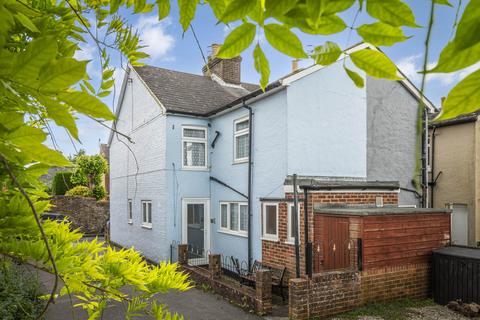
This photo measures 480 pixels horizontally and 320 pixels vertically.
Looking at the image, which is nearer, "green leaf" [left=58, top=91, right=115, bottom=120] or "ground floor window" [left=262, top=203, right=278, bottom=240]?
"green leaf" [left=58, top=91, right=115, bottom=120]

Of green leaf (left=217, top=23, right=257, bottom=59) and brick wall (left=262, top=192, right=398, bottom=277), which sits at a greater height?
green leaf (left=217, top=23, right=257, bottom=59)

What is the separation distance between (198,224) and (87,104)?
12954 mm

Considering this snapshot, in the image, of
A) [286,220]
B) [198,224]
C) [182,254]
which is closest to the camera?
[286,220]

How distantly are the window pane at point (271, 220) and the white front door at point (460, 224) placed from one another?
906 centimetres

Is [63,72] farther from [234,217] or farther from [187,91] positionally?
[187,91]

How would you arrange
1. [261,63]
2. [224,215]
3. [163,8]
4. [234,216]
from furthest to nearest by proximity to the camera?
[224,215], [234,216], [163,8], [261,63]

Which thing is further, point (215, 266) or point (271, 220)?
point (271, 220)

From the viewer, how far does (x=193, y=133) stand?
13.5 meters

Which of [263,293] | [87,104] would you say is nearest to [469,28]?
[87,104]

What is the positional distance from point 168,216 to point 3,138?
1231 cm

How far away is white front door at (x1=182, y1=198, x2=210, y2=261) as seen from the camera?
13.1 meters

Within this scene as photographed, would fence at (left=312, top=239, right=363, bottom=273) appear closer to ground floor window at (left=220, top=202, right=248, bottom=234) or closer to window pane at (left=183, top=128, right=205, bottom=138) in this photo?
ground floor window at (left=220, top=202, right=248, bottom=234)

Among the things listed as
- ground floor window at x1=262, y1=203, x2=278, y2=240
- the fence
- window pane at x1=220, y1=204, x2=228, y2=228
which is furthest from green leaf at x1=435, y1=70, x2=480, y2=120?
window pane at x1=220, y1=204, x2=228, y2=228

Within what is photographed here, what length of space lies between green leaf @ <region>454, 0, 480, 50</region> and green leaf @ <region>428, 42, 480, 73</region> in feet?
0.09
